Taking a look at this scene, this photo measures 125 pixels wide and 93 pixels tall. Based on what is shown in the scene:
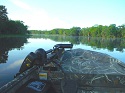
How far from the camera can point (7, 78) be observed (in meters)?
8.02

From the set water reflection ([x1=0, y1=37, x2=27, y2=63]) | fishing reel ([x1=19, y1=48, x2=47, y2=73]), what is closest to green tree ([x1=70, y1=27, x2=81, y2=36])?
water reflection ([x1=0, y1=37, x2=27, y2=63])

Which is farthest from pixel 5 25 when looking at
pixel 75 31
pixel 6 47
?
pixel 75 31

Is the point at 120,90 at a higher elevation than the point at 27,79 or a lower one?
lower

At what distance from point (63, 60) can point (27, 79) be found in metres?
3.37

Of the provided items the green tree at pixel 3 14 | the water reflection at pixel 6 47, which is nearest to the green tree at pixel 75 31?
the green tree at pixel 3 14

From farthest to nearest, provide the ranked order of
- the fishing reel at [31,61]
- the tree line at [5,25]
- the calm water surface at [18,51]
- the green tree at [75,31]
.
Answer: the green tree at [75,31]
the tree line at [5,25]
the calm water surface at [18,51]
the fishing reel at [31,61]

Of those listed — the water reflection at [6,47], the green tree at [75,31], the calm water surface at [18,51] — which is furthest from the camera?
the green tree at [75,31]

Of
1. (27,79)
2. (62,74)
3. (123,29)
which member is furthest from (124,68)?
(123,29)

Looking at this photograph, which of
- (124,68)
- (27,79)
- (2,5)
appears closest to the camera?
(27,79)

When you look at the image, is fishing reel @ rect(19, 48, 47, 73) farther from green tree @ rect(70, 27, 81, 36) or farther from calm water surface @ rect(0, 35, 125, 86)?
green tree @ rect(70, 27, 81, 36)

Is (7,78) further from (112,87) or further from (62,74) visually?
(112,87)

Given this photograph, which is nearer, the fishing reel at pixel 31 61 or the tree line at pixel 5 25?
the fishing reel at pixel 31 61

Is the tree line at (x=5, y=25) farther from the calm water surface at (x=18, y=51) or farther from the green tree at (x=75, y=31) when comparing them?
the green tree at (x=75, y=31)

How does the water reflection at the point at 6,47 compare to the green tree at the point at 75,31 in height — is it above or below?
above
